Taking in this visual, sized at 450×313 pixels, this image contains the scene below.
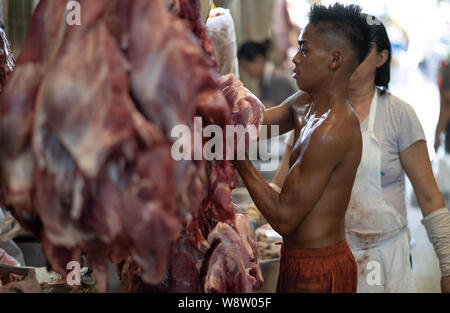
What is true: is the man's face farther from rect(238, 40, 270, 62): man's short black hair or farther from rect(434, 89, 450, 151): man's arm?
rect(238, 40, 270, 62): man's short black hair

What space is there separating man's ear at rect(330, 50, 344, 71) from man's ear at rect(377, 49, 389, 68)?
2.95 ft

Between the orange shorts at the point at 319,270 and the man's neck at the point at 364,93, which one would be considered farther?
the man's neck at the point at 364,93

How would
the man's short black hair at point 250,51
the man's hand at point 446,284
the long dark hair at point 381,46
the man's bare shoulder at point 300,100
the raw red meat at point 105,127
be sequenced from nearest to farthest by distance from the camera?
the raw red meat at point 105,127
the man's hand at point 446,284
the man's bare shoulder at point 300,100
the long dark hair at point 381,46
the man's short black hair at point 250,51

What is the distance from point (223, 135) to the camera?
4.46 feet

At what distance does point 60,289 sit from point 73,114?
3.71 feet

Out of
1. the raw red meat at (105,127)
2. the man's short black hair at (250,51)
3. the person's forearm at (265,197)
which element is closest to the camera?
the raw red meat at (105,127)

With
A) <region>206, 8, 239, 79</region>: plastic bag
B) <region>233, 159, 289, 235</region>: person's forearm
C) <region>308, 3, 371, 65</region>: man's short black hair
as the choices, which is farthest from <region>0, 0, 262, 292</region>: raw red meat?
<region>206, 8, 239, 79</region>: plastic bag

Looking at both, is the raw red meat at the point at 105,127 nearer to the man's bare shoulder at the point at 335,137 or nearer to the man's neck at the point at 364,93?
the man's bare shoulder at the point at 335,137

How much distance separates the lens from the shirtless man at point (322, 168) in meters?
2.06

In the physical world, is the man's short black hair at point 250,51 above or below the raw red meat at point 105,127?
above

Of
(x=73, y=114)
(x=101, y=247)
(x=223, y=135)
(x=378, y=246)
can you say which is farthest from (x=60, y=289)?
(x=378, y=246)

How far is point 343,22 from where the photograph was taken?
7.51 ft

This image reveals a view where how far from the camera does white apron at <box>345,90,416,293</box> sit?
290 cm

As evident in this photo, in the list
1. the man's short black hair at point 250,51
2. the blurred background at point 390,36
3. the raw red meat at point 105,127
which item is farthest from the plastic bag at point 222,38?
the man's short black hair at point 250,51
